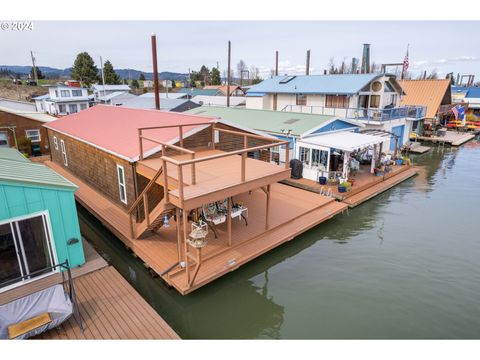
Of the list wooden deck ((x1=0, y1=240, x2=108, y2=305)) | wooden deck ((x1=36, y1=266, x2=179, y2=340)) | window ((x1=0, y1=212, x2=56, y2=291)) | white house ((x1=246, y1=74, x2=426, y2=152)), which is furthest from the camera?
white house ((x1=246, y1=74, x2=426, y2=152))

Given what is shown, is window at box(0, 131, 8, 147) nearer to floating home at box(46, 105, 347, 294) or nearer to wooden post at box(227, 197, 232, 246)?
floating home at box(46, 105, 347, 294)

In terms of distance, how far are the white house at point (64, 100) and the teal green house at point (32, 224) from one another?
3222 centimetres

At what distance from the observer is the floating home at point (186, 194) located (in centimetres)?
787

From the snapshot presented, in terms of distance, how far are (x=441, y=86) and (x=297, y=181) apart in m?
27.3

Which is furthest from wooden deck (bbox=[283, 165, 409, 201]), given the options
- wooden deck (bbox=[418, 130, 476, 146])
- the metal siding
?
wooden deck (bbox=[418, 130, 476, 146])

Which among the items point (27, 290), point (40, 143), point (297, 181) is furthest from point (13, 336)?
point (40, 143)

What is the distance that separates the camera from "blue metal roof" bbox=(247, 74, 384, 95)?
953 inches

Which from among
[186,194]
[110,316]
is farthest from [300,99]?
[110,316]

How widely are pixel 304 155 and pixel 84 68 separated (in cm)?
6071

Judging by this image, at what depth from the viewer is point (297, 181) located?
52.8 feet

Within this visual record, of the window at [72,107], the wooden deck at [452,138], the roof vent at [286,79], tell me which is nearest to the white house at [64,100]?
the window at [72,107]

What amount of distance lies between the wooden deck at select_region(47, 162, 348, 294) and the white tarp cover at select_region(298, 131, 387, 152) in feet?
9.53

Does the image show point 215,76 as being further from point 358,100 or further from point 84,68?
point 358,100

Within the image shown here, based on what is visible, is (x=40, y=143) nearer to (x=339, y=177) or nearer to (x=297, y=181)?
(x=297, y=181)
